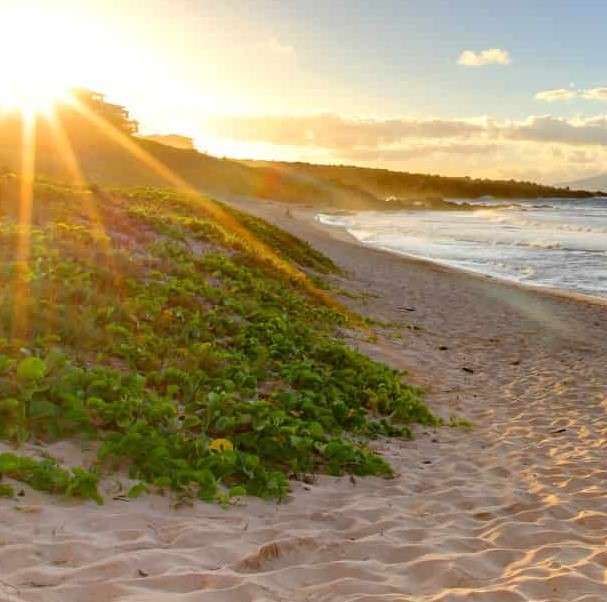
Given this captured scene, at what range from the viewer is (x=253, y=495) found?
539cm

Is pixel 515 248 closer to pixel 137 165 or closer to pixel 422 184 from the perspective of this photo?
pixel 137 165

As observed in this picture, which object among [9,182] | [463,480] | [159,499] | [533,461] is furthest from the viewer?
[9,182]

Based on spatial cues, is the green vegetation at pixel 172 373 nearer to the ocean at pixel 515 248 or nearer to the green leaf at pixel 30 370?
the green leaf at pixel 30 370

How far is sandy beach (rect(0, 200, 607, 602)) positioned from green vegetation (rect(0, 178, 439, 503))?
0.94 ft

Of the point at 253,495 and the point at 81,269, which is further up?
the point at 81,269

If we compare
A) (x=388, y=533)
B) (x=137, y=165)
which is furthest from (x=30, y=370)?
(x=137, y=165)

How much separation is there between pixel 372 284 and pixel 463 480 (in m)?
14.3

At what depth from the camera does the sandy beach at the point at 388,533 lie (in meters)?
3.88

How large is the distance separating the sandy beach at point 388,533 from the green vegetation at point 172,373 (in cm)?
29

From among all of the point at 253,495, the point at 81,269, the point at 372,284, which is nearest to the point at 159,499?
the point at 253,495

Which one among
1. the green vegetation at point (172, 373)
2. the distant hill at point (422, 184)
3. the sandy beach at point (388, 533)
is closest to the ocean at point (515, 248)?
the green vegetation at point (172, 373)

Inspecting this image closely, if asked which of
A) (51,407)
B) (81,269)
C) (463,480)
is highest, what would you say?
(81,269)

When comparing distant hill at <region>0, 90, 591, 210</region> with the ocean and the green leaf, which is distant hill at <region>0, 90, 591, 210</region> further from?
the ocean

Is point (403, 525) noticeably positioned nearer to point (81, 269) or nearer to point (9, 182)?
point (81, 269)
